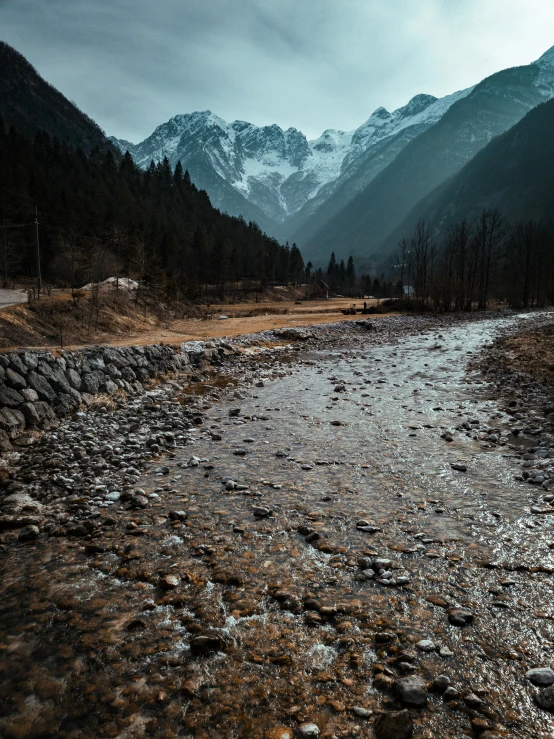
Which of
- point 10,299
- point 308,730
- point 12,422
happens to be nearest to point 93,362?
point 12,422

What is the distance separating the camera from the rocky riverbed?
359cm

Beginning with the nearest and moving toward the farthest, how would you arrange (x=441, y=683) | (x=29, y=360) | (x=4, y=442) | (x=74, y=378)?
1. (x=441, y=683)
2. (x=4, y=442)
3. (x=29, y=360)
4. (x=74, y=378)

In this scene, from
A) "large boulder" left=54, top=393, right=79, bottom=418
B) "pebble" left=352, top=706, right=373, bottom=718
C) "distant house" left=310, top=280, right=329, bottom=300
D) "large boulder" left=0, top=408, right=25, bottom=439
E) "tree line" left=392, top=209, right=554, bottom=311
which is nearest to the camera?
"pebble" left=352, top=706, right=373, bottom=718

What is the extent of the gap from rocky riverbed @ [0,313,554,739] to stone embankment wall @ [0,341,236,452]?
2.83 ft

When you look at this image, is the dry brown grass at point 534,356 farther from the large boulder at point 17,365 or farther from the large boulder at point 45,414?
the large boulder at point 17,365

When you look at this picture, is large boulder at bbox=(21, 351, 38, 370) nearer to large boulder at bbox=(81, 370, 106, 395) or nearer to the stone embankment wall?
the stone embankment wall

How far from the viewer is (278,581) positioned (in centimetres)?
532

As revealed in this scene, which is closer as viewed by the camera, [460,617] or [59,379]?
[460,617]

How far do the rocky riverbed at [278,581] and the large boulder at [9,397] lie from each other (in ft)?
4.52

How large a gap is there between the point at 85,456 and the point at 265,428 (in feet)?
16.7

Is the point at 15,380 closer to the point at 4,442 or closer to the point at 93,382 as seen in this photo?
the point at 4,442

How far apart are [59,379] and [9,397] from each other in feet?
6.90

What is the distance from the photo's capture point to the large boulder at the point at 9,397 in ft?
34.7

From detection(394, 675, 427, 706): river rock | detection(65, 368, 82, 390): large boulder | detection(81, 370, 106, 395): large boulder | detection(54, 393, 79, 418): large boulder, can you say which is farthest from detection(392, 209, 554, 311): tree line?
detection(394, 675, 427, 706): river rock
